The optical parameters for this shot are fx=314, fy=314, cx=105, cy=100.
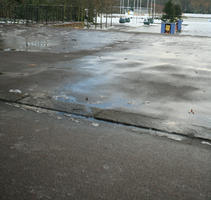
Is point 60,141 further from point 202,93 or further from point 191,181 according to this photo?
point 202,93

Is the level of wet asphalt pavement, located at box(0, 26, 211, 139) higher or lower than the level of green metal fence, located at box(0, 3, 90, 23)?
lower

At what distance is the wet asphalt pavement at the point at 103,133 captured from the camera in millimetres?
3148

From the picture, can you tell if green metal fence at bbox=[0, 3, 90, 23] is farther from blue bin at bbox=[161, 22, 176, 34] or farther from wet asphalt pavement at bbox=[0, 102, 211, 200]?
wet asphalt pavement at bbox=[0, 102, 211, 200]

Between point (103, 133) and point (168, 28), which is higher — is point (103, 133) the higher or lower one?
the lower one

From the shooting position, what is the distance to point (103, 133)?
4445 millimetres

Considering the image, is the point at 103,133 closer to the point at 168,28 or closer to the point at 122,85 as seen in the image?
the point at 122,85

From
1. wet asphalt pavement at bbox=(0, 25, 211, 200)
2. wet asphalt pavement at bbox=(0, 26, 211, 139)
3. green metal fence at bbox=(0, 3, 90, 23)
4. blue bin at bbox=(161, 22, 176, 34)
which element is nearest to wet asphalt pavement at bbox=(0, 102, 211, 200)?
wet asphalt pavement at bbox=(0, 25, 211, 200)

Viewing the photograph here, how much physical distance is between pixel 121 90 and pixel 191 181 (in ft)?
11.7

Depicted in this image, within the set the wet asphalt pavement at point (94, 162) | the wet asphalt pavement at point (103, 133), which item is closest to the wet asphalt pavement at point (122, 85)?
the wet asphalt pavement at point (103, 133)

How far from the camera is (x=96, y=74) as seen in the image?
8.09 metres

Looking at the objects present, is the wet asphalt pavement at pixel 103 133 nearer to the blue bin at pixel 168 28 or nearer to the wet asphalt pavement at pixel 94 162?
the wet asphalt pavement at pixel 94 162

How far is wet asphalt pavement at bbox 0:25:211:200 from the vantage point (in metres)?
3.15

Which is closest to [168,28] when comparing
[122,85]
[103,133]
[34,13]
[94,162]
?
[34,13]

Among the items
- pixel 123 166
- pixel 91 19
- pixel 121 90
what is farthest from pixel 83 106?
pixel 91 19
